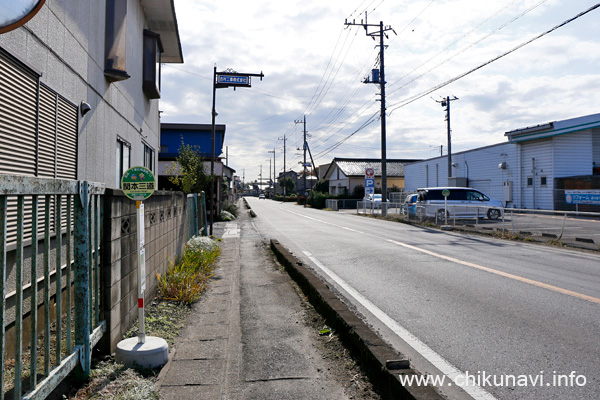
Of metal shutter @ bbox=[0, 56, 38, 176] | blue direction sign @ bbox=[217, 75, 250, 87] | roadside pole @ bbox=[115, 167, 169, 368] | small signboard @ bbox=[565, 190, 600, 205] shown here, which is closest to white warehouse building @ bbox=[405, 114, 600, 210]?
small signboard @ bbox=[565, 190, 600, 205]

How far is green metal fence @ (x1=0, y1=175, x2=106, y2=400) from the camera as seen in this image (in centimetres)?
240

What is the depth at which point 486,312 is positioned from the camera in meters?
5.67

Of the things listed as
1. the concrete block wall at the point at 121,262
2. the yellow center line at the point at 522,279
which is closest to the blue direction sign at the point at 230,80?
the yellow center line at the point at 522,279

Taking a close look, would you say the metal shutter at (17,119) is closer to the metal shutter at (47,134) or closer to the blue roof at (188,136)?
the metal shutter at (47,134)

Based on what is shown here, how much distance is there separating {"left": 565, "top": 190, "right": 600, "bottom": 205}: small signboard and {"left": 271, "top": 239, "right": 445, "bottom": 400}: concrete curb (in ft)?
75.9

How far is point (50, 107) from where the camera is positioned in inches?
233

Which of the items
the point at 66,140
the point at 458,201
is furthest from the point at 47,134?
the point at 458,201

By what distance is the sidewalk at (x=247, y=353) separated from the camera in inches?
140

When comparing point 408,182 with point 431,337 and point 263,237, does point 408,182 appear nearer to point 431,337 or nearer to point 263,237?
point 263,237

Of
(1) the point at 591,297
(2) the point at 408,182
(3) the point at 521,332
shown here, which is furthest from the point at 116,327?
(2) the point at 408,182

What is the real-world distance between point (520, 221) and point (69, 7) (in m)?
20.7

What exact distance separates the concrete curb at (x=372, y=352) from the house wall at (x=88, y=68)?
15.0 ft

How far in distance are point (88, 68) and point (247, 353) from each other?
599cm

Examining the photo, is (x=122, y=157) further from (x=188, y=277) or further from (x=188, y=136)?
(x=188, y=136)
